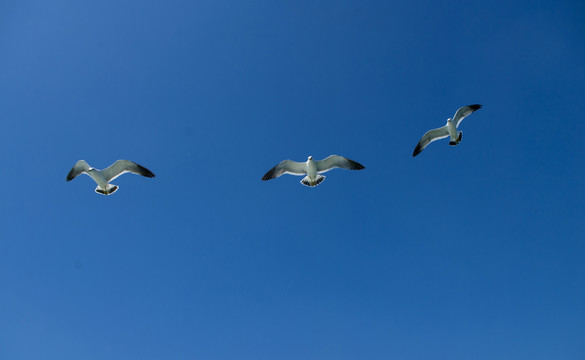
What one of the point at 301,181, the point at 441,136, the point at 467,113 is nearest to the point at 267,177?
the point at 301,181

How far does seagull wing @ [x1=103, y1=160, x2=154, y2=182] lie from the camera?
627 inches

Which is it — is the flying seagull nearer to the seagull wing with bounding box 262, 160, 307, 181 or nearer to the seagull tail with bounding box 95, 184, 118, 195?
the seagull wing with bounding box 262, 160, 307, 181

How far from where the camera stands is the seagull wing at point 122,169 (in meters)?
15.9

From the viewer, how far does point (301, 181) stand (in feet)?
53.2

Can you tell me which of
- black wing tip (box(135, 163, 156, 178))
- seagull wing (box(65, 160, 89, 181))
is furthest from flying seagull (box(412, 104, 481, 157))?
seagull wing (box(65, 160, 89, 181))

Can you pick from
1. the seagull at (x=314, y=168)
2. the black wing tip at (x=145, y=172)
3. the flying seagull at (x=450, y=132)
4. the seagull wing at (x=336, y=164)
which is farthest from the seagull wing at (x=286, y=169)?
the flying seagull at (x=450, y=132)

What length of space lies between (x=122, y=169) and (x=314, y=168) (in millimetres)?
9013

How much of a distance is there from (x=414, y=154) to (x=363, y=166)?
135 inches

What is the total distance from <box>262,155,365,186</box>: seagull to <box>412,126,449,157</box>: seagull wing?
12.7 ft

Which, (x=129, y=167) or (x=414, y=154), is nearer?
(x=129, y=167)

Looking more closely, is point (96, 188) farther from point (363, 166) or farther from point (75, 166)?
point (363, 166)

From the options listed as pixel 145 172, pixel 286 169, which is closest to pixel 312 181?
pixel 286 169

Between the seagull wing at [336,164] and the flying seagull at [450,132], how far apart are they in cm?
356

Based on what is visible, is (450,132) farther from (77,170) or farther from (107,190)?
(77,170)
